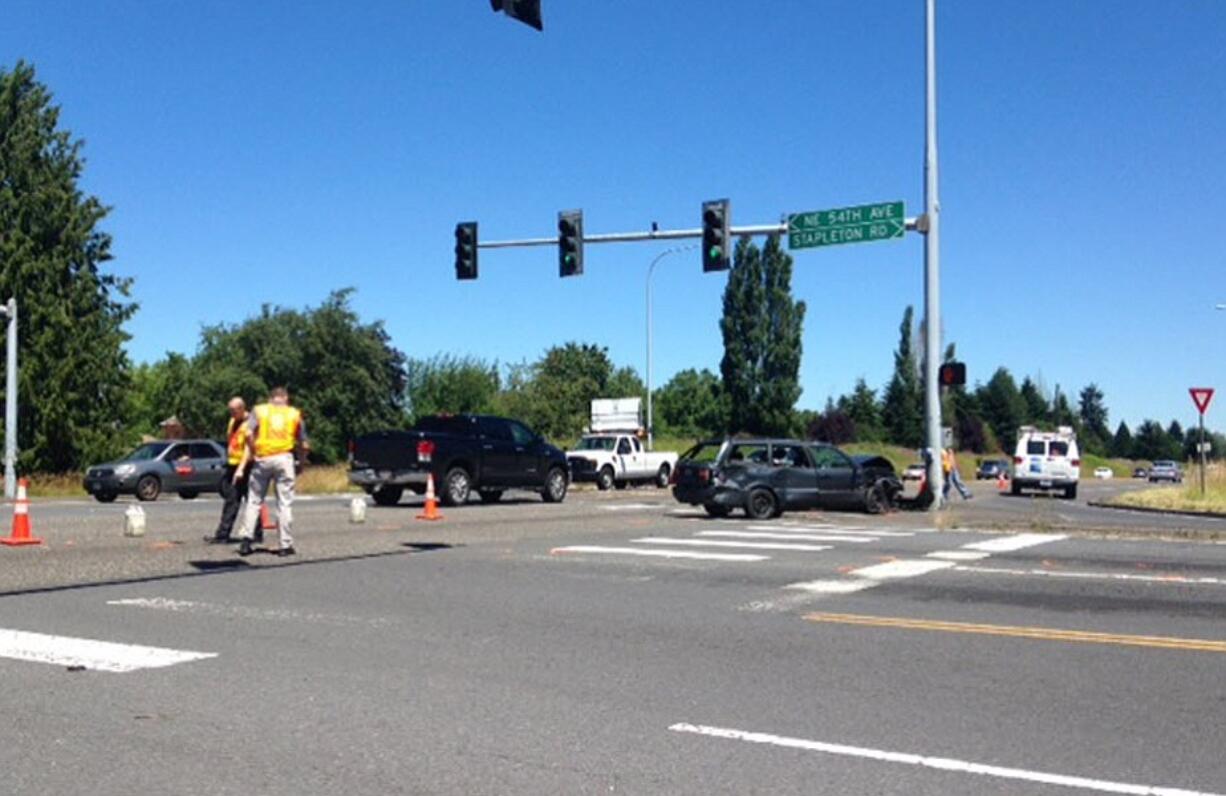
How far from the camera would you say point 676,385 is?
130875 millimetres

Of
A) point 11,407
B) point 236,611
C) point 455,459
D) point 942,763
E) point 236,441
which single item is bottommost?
point 942,763

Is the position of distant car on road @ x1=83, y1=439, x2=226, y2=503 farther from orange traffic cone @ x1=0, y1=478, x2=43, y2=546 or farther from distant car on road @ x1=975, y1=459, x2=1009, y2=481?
distant car on road @ x1=975, y1=459, x2=1009, y2=481

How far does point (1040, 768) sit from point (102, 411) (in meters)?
44.1

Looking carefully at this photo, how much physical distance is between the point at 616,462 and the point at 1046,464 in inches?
526

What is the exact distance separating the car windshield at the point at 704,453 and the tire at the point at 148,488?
14.6m

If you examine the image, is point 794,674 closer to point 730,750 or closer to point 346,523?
point 730,750

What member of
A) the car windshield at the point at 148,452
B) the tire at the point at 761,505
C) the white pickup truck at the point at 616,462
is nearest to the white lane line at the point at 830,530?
the tire at the point at 761,505

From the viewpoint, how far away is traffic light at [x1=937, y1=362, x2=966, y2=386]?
23250mm

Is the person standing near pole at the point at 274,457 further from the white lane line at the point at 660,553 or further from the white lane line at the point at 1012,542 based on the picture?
the white lane line at the point at 1012,542

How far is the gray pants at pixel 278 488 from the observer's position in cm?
1361

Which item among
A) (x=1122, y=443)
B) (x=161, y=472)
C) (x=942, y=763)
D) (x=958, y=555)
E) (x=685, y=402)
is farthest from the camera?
(x=1122, y=443)

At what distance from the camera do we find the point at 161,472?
102 ft

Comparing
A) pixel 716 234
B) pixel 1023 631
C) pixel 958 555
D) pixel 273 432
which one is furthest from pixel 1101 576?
pixel 716 234

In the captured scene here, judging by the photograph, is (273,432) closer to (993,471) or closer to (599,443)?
(599,443)
